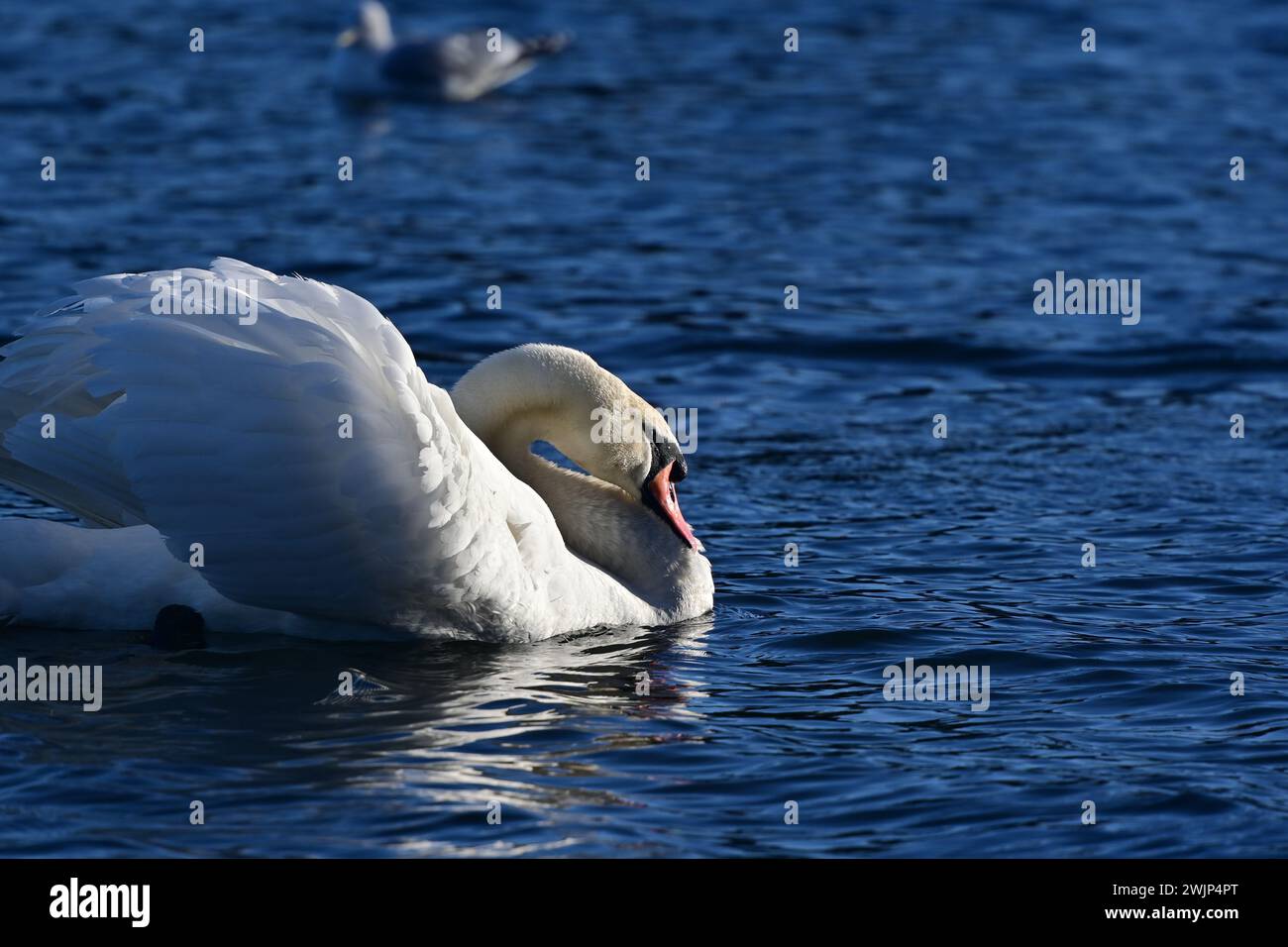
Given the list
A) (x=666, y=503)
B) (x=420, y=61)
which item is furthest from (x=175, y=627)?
(x=420, y=61)

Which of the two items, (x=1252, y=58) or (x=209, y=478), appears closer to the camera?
(x=209, y=478)

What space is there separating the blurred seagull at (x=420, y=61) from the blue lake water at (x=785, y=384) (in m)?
0.35

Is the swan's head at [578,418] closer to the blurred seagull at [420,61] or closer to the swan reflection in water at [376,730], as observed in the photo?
the swan reflection in water at [376,730]

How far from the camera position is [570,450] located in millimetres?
9594

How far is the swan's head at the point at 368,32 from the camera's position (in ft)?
76.5


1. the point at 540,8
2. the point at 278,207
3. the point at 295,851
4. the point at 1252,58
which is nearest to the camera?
the point at 295,851

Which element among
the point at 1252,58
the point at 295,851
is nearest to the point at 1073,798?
the point at 295,851

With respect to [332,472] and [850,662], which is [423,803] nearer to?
[332,472]

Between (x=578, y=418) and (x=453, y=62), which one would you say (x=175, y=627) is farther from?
(x=453, y=62)

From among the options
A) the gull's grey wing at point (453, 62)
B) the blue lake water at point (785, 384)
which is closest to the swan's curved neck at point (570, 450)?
the blue lake water at point (785, 384)

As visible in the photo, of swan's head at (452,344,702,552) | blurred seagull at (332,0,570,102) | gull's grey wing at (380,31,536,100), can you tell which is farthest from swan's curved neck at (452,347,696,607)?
gull's grey wing at (380,31,536,100)

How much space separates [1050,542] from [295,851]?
5.29 metres

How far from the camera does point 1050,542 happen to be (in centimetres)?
1075

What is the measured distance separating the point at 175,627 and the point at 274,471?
103cm
